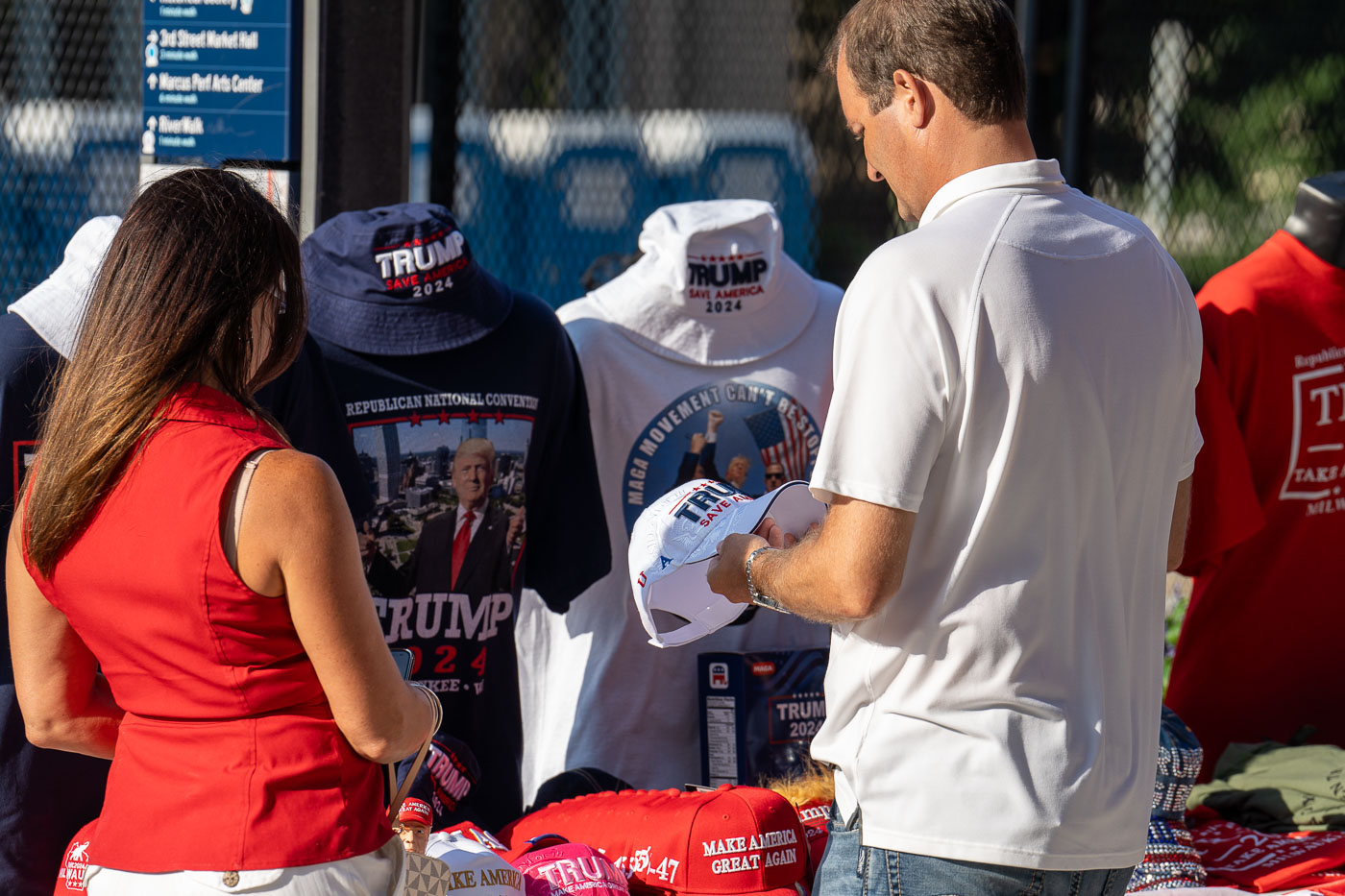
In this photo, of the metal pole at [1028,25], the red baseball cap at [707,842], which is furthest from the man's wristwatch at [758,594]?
the metal pole at [1028,25]

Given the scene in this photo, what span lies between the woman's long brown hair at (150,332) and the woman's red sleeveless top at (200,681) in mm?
26

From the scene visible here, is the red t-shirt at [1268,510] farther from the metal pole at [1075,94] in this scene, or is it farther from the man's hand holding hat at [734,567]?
the man's hand holding hat at [734,567]

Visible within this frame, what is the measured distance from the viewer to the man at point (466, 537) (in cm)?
251

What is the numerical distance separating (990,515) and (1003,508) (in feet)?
0.05

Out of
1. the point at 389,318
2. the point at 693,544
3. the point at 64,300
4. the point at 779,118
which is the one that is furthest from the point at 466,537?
the point at 779,118

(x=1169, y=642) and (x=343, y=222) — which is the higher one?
(x=343, y=222)

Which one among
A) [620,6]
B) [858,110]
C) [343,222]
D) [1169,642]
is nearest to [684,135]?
[620,6]

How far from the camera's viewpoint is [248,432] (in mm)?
1401

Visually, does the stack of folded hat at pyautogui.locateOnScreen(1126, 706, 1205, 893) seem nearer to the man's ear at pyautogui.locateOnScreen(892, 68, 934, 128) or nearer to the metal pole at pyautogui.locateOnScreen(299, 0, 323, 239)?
the man's ear at pyautogui.locateOnScreen(892, 68, 934, 128)

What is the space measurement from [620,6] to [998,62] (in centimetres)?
241

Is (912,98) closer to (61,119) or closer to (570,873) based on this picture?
(570,873)

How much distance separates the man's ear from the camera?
149 centimetres

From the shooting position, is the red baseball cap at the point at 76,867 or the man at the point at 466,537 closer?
the red baseball cap at the point at 76,867

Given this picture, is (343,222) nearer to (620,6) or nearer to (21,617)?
(21,617)
